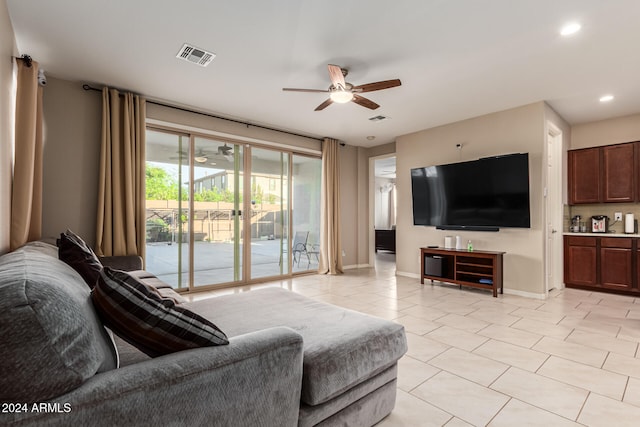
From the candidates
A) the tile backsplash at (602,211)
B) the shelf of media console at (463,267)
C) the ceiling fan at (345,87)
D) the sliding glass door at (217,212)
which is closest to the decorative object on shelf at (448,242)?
the shelf of media console at (463,267)

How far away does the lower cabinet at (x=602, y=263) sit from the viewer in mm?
4293

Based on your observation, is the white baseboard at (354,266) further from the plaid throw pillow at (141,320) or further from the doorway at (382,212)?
the plaid throw pillow at (141,320)

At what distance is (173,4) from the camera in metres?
2.30

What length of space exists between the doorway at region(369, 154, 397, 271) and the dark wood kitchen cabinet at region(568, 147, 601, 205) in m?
2.97

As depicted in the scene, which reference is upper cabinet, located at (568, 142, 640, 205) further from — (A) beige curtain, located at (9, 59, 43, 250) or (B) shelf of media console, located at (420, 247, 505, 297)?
(A) beige curtain, located at (9, 59, 43, 250)

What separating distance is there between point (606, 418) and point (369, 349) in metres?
1.39

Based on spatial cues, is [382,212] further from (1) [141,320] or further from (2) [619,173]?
(1) [141,320]

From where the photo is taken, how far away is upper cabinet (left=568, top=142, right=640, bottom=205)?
14.7ft

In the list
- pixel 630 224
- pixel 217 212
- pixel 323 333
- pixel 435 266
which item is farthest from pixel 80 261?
pixel 630 224

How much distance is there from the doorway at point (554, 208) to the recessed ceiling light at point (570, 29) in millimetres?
2271

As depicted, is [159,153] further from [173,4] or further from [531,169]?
[531,169]

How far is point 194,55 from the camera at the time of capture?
300cm

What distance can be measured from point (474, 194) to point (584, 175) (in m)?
1.82

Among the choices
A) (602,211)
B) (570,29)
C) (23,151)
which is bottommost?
(602,211)
